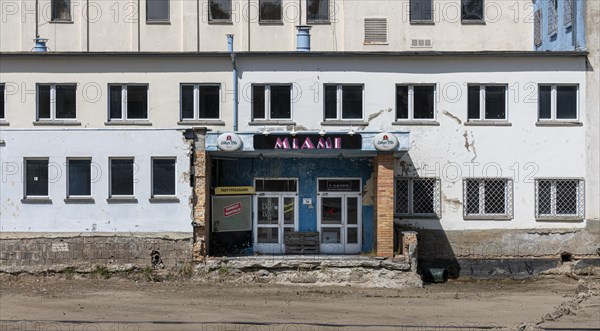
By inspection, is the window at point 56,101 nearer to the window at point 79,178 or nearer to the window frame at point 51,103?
the window frame at point 51,103

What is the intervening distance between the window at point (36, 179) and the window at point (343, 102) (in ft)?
29.2

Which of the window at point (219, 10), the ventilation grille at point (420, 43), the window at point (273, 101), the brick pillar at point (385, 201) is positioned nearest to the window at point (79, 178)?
the window at point (273, 101)

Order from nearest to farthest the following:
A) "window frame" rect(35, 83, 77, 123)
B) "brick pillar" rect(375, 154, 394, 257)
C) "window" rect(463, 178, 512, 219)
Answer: "brick pillar" rect(375, 154, 394, 257), "window" rect(463, 178, 512, 219), "window frame" rect(35, 83, 77, 123)

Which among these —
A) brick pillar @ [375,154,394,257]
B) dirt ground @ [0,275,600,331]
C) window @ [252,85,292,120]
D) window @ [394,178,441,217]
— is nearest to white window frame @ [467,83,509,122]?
window @ [394,178,441,217]

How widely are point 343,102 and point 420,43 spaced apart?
27.7 feet

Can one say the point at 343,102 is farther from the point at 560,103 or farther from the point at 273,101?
the point at 560,103

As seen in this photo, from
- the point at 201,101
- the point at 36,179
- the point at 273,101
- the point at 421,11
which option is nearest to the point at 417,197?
the point at 273,101

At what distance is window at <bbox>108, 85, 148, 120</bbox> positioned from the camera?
101ft

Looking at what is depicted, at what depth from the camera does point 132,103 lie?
30828 millimetres

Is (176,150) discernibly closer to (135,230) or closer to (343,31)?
(135,230)

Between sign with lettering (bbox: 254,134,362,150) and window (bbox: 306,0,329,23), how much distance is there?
36.3 feet

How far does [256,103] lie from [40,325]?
451 inches

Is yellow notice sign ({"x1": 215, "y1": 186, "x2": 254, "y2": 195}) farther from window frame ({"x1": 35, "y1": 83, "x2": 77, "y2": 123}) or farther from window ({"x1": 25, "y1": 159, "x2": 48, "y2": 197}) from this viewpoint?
window ({"x1": 25, "y1": 159, "x2": 48, "y2": 197})

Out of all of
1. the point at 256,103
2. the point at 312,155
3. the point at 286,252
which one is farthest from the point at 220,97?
the point at 286,252
